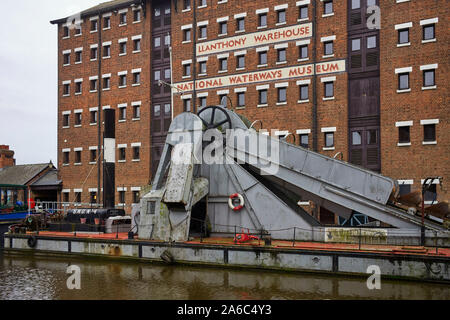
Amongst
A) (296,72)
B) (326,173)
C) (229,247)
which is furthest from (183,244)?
(296,72)

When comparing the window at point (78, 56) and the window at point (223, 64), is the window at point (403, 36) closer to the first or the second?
the window at point (223, 64)

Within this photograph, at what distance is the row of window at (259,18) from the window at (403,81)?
19.8ft

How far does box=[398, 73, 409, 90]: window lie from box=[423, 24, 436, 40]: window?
7.65ft

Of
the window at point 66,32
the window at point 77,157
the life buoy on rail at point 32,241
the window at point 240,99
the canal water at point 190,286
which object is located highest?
the window at point 66,32

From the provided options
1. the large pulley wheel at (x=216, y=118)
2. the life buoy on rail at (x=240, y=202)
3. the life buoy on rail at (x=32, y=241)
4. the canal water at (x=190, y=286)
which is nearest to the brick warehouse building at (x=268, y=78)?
the large pulley wheel at (x=216, y=118)

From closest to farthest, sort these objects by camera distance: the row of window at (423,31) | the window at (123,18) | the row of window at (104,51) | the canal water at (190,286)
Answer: the canal water at (190,286) → the row of window at (423,31) → the row of window at (104,51) → the window at (123,18)

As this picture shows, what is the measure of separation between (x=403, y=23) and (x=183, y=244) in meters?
A: 18.8

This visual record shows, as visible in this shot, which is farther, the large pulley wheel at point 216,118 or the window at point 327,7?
the window at point 327,7

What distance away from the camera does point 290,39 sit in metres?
30.9

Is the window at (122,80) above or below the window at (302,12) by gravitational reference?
below

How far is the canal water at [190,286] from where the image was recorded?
14.4 meters

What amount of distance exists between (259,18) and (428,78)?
469 inches

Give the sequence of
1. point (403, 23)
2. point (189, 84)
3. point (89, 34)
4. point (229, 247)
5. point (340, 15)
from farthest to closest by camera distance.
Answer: point (89, 34)
point (189, 84)
point (340, 15)
point (403, 23)
point (229, 247)

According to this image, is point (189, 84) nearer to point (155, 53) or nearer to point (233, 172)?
point (155, 53)
